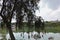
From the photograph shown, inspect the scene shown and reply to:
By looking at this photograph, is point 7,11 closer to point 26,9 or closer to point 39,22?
point 26,9

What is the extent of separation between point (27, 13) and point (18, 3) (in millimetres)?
551

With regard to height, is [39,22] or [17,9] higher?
[17,9]

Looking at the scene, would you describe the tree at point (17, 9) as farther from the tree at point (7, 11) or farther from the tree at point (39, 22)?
the tree at point (39, 22)

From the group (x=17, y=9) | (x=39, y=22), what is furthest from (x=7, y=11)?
(x=39, y=22)

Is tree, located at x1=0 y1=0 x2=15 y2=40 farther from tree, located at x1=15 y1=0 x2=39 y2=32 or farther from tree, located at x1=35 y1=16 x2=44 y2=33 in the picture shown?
tree, located at x1=35 y1=16 x2=44 y2=33

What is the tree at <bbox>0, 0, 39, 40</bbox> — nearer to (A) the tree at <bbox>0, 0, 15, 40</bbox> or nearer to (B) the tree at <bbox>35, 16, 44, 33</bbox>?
(A) the tree at <bbox>0, 0, 15, 40</bbox>

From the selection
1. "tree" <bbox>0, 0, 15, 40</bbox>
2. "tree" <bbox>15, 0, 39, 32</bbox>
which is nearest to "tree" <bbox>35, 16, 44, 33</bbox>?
"tree" <bbox>15, 0, 39, 32</bbox>

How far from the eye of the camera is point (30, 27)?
10.2 metres

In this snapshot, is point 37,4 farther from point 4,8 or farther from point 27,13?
point 4,8

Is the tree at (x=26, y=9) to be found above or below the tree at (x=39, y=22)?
above

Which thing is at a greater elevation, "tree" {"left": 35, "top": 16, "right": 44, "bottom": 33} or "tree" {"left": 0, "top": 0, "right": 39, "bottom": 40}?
"tree" {"left": 0, "top": 0, "right": 39, "bottom": 40}

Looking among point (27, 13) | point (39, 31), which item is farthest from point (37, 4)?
point (39, 31)

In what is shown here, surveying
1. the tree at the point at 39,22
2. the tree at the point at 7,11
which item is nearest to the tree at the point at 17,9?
the tree at the point at 7,11

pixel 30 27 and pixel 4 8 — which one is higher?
pixel 4 8
